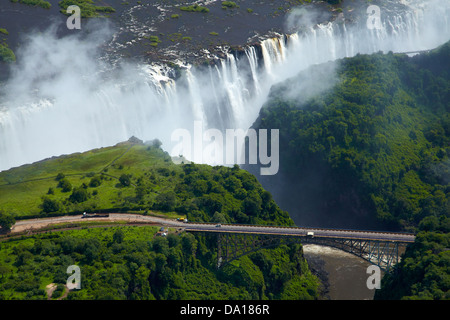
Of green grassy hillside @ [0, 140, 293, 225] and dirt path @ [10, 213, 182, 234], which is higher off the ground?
green grassy hillside @ [0, 140, 293, 225]

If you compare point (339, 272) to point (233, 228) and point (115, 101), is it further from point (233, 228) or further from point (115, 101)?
point (115, 101)

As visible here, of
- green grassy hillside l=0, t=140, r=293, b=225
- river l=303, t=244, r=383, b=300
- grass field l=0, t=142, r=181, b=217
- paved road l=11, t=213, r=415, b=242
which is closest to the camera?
paved road l=11, t=213, r=415, b=242

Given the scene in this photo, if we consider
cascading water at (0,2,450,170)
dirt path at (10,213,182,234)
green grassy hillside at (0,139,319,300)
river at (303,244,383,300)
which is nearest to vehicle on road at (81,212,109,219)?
dirt path at (10,213,182,234)

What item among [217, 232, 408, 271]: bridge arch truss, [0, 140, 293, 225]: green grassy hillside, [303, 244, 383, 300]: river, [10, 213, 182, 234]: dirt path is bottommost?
[303, 244, 383, 300]: river

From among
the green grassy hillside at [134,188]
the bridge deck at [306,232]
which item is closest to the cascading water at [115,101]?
the green grassy hillside at [134,188]

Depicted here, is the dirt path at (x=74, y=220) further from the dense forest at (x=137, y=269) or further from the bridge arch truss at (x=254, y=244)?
the bridge arch truss at (x=254, y=244)

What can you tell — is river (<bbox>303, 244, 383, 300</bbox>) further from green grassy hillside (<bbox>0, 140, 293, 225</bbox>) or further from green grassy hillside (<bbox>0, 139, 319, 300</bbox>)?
green grassy hillside (<bbox>0, 140, 293, 225</bbox>)
